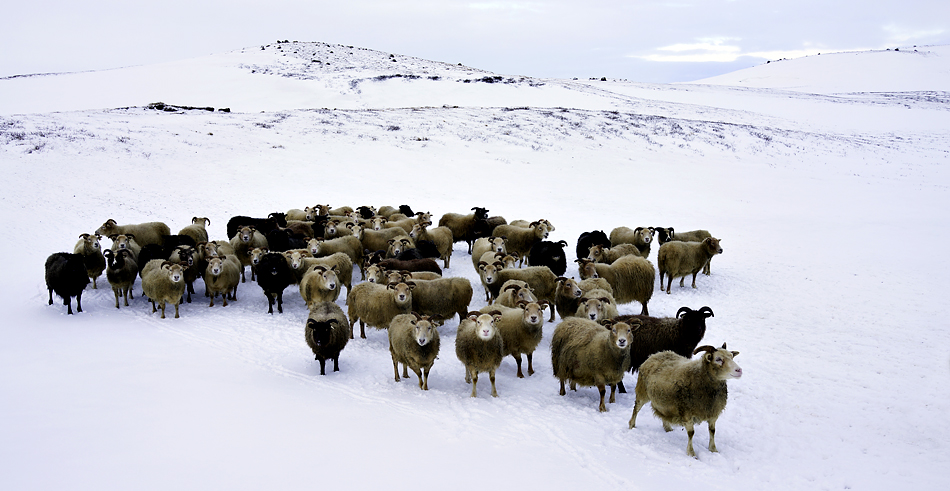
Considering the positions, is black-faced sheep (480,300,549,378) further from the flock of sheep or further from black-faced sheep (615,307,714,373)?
black-faced sheep (615,307,714,373)

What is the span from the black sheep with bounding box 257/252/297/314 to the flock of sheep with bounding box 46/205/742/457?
34 mm

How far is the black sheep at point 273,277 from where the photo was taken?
13031 millimetres

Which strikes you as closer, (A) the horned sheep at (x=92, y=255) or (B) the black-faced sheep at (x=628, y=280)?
(B) the black-faced sheep at (x=628, y=280)

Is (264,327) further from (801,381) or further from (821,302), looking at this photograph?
(821,302)

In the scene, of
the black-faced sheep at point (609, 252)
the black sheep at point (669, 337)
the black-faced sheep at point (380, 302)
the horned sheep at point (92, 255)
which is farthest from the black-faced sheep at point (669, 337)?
the horned sheep at point (92, 255)

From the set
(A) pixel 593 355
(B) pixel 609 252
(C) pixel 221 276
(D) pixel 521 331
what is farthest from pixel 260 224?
(A) pixel 593 355

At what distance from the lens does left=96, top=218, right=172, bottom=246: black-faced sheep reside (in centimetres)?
1692

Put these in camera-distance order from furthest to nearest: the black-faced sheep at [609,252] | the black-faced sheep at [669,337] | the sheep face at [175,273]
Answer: the black-faced sheep at [609,252] < the sheep face at [175,273] < the black-faced sheep at [669,337]

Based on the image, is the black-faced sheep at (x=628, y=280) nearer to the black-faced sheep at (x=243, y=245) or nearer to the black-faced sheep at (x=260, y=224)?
the black-faced sheep at (x=243, y=245)

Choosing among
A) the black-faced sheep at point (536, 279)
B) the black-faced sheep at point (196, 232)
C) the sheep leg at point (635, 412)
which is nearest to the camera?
the sheep leg at point (635, 412)

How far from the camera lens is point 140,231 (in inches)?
674

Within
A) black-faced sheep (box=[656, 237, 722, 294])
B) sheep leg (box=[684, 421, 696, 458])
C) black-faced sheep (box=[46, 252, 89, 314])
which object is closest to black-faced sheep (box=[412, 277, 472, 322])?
sheep leg (box=[684, 421, 696, 458])

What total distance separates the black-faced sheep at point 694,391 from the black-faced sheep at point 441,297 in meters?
5.07

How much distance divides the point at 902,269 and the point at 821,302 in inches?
186
